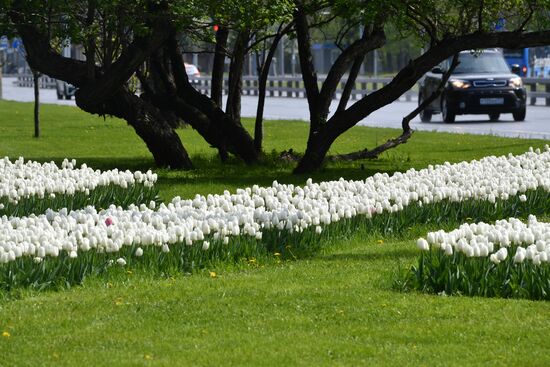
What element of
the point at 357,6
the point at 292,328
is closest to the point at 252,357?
the point at 292,328

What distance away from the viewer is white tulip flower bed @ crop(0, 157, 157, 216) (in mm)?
13266

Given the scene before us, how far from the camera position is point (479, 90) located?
33.4m

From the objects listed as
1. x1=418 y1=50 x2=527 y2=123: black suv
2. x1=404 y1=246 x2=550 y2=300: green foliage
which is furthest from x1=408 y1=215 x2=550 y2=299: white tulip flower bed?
x1=418 y1=50 x2=527 y2=123: black suv

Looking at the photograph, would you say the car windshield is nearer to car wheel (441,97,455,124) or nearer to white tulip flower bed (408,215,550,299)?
car wheel (441,97,455,124)

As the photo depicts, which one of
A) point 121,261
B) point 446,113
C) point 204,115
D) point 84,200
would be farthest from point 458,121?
point 121,261

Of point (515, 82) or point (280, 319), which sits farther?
point (515, 82)

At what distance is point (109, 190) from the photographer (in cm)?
1441

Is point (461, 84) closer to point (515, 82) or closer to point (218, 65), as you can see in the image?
point (515, 82)

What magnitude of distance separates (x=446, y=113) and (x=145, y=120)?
1715 cm

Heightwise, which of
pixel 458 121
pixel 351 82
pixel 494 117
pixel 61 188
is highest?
pixel 351 82

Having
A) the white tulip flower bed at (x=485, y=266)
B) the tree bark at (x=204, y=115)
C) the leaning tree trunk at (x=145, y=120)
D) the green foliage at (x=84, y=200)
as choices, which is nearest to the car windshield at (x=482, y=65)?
the tree bark at (x=204, y=115)

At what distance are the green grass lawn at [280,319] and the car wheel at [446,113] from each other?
22.4 meters

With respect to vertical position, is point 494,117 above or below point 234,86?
→ below

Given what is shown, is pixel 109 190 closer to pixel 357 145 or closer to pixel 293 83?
pixel 357 145
